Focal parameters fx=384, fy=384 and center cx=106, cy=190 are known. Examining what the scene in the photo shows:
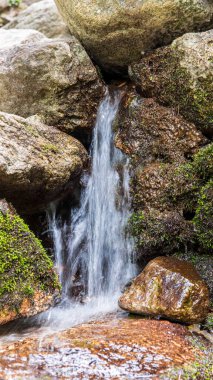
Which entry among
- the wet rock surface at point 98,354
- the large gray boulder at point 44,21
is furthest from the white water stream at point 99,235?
the large gray boulder at point 44,21

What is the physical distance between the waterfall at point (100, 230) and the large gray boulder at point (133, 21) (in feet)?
3.17

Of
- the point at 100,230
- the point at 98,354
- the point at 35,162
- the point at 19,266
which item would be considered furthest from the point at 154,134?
the point at 98,354

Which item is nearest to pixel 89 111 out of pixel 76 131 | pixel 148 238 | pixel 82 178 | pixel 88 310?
pixel 76 131

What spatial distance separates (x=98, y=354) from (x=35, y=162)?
7.66 ft

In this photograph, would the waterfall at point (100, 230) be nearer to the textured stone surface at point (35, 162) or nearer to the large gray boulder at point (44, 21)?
the textured stone surface at point (35, 162)

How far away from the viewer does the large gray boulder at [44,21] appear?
7.89m

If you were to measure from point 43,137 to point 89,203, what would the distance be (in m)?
1.24

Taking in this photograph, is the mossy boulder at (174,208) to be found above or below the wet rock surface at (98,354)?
above

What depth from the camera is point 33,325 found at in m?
4.18

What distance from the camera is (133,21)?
5.68 meters

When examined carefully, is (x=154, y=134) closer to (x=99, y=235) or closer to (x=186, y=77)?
(x=186, y=77)

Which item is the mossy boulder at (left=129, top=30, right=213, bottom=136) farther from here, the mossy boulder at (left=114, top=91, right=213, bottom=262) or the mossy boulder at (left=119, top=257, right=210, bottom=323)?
the mossy boulder at (left=119, top=257, right=210, bottom=323)

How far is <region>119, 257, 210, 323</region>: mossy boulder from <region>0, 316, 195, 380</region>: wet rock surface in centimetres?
30

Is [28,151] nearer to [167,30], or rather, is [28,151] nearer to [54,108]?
[54,108]
